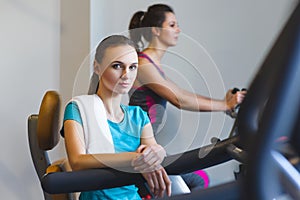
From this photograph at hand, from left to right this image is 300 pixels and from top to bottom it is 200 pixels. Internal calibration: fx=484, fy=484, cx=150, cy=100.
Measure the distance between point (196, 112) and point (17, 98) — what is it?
5.01ft

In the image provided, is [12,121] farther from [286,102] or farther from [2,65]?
[286,102]

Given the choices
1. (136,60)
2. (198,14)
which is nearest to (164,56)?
(136,60)

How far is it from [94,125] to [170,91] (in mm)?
269

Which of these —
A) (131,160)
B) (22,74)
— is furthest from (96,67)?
(22,74)

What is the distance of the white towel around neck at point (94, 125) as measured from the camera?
1.30 meters

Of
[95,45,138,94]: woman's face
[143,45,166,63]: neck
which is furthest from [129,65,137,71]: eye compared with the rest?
[143,45,166,63]: neck

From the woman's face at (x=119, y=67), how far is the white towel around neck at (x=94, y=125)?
72 mm

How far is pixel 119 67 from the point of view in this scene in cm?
132

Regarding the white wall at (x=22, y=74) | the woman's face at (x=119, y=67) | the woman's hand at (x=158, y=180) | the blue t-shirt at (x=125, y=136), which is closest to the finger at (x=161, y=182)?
the woman's hand at (x=158, y=180)

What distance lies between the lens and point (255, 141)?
0.44 metres

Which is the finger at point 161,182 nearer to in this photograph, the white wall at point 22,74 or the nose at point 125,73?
the nose at point 125,73

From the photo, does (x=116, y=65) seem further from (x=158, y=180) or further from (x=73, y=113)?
(x=158, y=180)

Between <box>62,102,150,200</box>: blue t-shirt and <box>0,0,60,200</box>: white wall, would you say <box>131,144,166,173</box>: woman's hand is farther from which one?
<box>0,0,60,200</box>: white wall

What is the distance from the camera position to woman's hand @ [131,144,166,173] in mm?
1188
